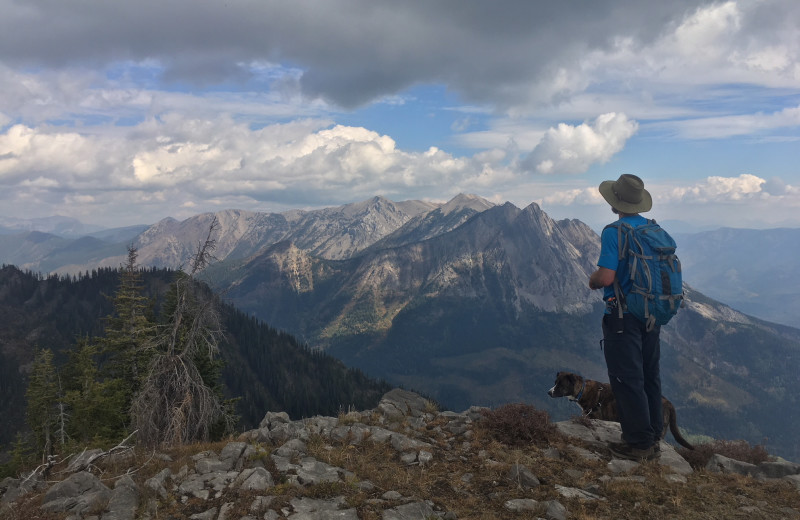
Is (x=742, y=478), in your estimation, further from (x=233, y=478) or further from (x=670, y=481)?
(x=233, y=478)

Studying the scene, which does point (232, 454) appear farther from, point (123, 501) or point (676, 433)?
point (676, 433)

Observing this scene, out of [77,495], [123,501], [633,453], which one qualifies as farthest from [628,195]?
[77,495]

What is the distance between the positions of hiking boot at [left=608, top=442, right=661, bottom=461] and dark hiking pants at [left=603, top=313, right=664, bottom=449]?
9cm

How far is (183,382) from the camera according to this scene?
1714 centimetres

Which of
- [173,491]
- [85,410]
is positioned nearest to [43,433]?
[85,410]

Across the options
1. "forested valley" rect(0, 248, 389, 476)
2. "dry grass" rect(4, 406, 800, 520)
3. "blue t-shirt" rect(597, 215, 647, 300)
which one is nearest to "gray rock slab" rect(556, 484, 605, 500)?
"dry grass" rect(4, 406, 800, 520)

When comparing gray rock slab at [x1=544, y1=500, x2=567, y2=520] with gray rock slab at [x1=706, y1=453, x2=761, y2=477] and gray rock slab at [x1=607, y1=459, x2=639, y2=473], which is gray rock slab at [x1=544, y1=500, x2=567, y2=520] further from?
gray rock slab at [x1=706, y1=453, x2=761, y2=477]

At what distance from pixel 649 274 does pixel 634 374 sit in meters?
2.33

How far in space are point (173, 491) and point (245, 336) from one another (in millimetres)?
205341

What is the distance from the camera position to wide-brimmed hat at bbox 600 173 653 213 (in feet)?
31.6

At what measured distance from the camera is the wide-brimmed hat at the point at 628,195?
9.63 m

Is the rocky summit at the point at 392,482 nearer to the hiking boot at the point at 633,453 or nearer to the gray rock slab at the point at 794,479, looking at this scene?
the gray rock slab at the point at 794,479

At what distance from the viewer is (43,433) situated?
38.7 meters

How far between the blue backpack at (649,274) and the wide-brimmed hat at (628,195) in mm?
759
